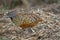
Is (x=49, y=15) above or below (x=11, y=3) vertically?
above

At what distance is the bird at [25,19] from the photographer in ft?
11.5

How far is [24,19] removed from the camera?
358cm

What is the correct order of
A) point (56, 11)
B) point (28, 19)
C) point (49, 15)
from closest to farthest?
point (28, 19), point (49, 15), point (56, 11)

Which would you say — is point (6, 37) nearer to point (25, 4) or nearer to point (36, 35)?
point (36, 35)

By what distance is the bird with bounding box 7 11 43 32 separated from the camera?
350 cm

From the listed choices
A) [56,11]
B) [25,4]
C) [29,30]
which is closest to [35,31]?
[29,30]

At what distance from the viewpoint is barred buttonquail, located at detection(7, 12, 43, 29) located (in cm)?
351

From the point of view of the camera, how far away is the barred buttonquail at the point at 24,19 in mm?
3506

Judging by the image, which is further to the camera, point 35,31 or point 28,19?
point 28,19

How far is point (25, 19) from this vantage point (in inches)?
141

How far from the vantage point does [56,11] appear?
4.29 m

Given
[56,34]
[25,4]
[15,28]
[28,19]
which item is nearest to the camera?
[56,34]

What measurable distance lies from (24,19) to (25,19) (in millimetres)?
16

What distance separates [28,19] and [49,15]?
19.7 inches
